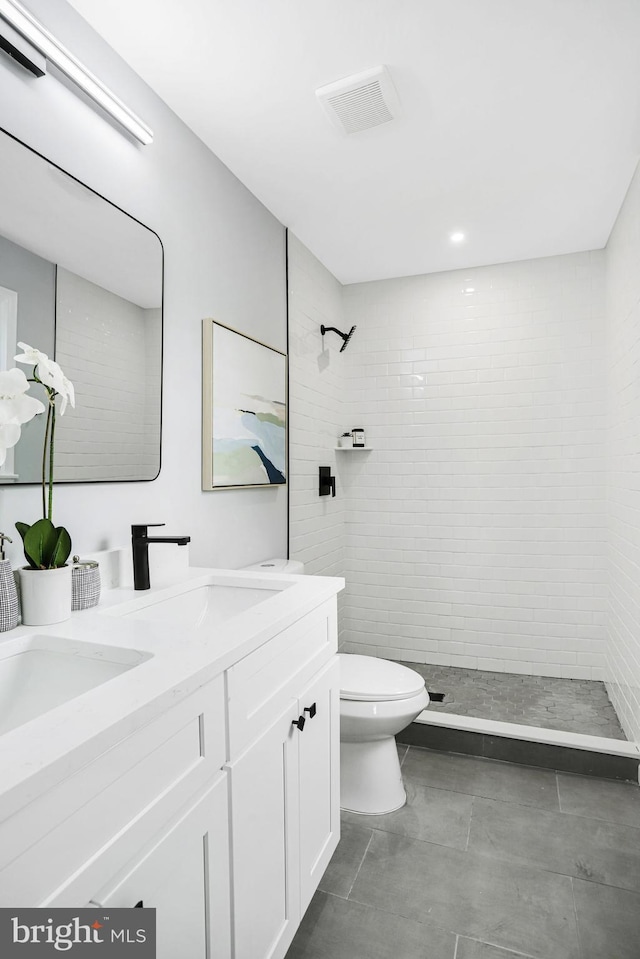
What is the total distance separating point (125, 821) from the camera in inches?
30.7

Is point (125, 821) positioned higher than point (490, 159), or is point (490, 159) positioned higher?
point (490, 159)

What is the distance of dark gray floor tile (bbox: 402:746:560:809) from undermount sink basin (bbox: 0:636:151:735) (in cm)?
179

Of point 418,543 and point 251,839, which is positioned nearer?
point 251,839

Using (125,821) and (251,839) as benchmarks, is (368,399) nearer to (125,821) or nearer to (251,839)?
(251,839)

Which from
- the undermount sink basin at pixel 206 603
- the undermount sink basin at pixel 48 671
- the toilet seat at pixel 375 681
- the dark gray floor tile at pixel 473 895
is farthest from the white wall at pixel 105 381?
the dark gray floor tile at pixel 473 895

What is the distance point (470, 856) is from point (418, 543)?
6.40ft

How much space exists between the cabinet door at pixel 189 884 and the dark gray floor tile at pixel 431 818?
1.12 meters

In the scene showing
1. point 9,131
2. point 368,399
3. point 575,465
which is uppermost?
point 9,131

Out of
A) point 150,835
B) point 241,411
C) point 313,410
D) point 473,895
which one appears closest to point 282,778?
point 150,835

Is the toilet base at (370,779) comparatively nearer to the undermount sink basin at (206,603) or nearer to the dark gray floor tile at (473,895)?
the dark gray floor tile at (473,895)

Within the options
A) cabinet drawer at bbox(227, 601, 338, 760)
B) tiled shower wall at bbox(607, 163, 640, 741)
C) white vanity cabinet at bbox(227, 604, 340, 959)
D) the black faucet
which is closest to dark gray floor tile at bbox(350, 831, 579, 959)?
white vanity cabinet at bbox(227, 604, 340, 959)

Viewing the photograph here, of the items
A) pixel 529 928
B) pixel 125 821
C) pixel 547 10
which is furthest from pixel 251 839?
pixel 547 10

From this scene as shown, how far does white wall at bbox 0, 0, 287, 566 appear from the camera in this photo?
1.46 metres

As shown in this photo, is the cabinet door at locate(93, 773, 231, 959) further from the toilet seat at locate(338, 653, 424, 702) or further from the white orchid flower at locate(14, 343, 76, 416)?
the toilet seat at locate(338, 653, 424, 702)
